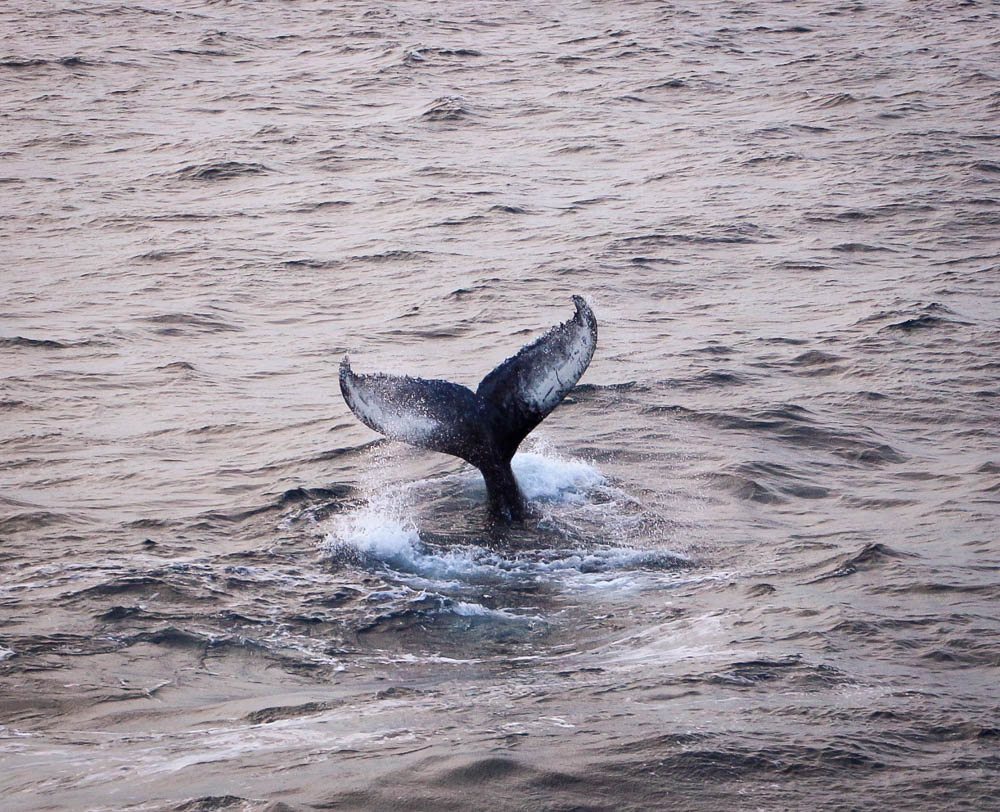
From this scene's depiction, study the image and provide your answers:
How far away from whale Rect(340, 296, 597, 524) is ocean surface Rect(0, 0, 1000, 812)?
0.60m

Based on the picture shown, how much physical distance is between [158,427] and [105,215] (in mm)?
Answer: 7817

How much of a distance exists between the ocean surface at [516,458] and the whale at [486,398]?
0.60 meters

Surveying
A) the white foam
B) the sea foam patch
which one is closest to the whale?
the sea foam patch

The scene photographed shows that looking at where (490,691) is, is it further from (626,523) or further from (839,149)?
(839,149)

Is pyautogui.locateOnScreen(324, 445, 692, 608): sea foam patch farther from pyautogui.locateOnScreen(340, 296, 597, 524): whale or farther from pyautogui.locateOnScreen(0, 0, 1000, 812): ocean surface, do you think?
pyautogui.locateOnScreen(340, 296, 597, 524): whale

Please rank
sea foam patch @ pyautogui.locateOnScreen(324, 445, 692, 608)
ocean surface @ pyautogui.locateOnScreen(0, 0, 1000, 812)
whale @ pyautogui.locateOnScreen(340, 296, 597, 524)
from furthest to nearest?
whale @ pyautogui.locateOnScreen(340, 296, 597, 524)
sea foam patch @ pyautogui.locateOnScreen(324, 445, 692, 608)
ocean surface @ pyautogui.locateOnScreen(0, 0, 1000, 812)

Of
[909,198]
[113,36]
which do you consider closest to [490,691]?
[909,198]

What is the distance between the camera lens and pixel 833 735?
185 inches

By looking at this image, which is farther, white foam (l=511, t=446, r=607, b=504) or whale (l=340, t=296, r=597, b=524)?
white foam (l=511, t=446, r=607, b=504)

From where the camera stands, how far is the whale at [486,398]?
7.32m

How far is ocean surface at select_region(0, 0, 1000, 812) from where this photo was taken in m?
4.82

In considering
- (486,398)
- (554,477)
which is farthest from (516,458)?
(486,398)

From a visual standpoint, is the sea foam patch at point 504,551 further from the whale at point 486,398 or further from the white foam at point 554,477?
the whale at point 486,398

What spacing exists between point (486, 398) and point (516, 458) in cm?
145
